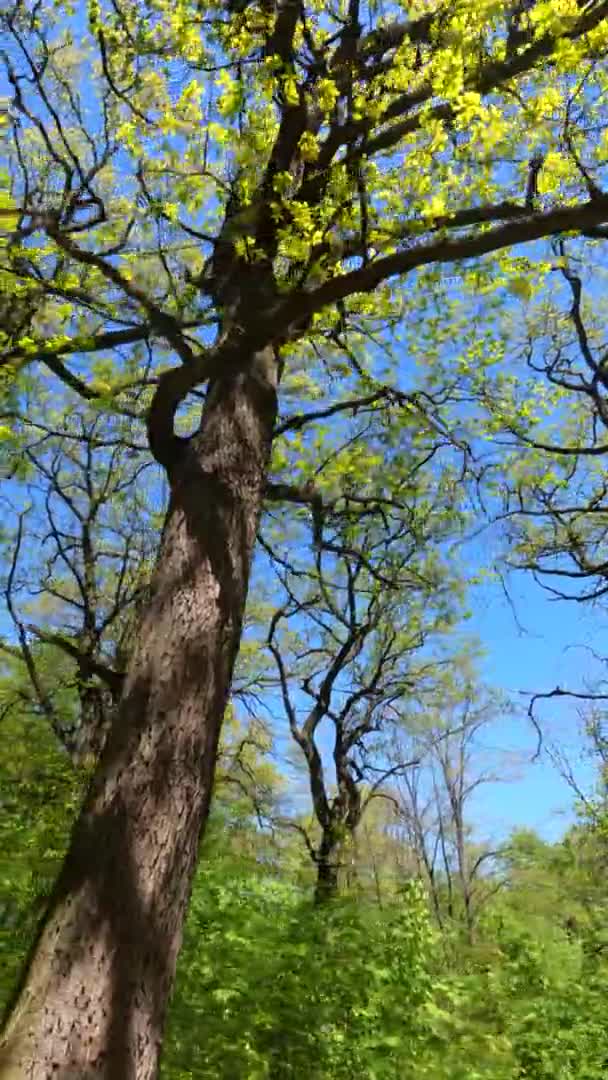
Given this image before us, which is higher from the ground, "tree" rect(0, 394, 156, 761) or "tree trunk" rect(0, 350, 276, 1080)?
"tree" rect(0, 394, 156, 761)

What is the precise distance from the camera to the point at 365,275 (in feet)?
11.0

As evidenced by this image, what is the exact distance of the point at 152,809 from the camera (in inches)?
99.4

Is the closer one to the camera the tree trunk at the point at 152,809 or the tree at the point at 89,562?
the tree trunk at the point at 152,809

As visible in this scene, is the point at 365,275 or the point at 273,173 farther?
the point at 273,173

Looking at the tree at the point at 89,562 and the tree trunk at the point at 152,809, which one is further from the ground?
the tree at the point at 89,562

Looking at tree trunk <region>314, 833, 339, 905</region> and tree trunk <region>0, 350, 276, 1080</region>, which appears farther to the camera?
tree trunk <region>314, 833, 339, 905</region>

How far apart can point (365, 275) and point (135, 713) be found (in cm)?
210

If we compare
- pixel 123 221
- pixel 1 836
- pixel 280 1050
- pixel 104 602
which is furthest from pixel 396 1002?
pixel 104 602

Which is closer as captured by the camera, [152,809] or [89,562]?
[152,809]

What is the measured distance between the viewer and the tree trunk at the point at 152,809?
2.12m

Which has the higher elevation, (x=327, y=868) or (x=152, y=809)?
(x=327, y=868)

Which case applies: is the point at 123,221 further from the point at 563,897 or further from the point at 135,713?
the point at 563,897

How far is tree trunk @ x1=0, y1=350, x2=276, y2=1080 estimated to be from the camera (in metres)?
2.12

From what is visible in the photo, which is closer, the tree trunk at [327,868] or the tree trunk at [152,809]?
the tree trunk at [152,809]
